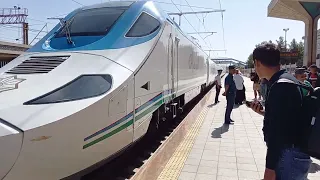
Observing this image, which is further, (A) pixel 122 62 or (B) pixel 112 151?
(A) pixel 122 62

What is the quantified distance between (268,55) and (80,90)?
75.1 inches

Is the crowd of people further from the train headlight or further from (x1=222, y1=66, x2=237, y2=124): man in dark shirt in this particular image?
(x1=222, y1=66, x2=237, y2=124): man in dark shirt

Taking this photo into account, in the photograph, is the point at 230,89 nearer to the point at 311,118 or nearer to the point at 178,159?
the point at 178,159

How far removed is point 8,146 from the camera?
8.05ft

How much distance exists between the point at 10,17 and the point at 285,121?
170 feet

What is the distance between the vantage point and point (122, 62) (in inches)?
153

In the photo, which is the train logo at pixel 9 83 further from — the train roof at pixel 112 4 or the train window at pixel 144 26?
the train roof at pixel 112 4

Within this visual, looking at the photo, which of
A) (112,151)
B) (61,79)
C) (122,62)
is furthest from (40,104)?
(122,62)

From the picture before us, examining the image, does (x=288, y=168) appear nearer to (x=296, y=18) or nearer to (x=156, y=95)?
(x=156, y=95)

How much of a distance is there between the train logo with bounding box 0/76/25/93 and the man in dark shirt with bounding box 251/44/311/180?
2518 mm

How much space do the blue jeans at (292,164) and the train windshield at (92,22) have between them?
3181 millimetres

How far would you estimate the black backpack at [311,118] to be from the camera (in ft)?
6.31

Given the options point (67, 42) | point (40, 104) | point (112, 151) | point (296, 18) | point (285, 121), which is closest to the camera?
point (285, 121)

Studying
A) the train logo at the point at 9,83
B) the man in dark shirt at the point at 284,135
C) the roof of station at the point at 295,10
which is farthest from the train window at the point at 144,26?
the roof of station at the point at 295,10
